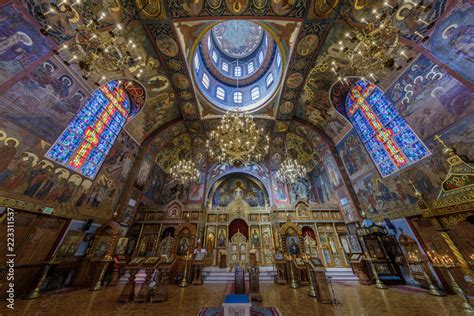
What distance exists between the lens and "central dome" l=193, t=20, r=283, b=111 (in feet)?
43.7

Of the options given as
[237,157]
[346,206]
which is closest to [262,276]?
[237,157]

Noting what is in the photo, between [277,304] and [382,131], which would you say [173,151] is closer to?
[277,304]

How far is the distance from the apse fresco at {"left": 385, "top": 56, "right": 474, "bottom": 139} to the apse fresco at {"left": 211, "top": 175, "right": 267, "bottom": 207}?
35.6 feet

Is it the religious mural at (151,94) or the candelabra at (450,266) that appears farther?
the religious mural at (151,94)

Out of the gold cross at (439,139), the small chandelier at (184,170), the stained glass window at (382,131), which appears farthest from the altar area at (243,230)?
the gold cross at (439,139)

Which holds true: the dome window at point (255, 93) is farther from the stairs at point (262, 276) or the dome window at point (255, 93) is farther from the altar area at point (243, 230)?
the stairs at point (262, 276)

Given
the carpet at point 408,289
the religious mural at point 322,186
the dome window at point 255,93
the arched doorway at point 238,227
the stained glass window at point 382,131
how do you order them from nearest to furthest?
1. the carpet at point 408,289
2. the stained glass window at point 382,131
3. the religious mural at point 322,186
4. the arched doorway at point 238,227
5. the dome window at point 255,93

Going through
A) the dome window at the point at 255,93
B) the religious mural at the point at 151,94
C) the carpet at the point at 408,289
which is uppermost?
the dome window at the point at 255,93

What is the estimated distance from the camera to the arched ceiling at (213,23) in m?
6.12

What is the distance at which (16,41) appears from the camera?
16.8 feet

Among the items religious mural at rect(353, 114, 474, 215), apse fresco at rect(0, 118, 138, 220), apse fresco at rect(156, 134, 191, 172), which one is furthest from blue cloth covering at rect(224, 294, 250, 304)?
apse fresco at rect(156, 134, 191, 172)

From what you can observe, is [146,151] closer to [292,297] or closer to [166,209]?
[166,209]

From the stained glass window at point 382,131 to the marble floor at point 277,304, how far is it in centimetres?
503

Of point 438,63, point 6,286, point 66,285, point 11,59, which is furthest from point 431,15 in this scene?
point 66,285
